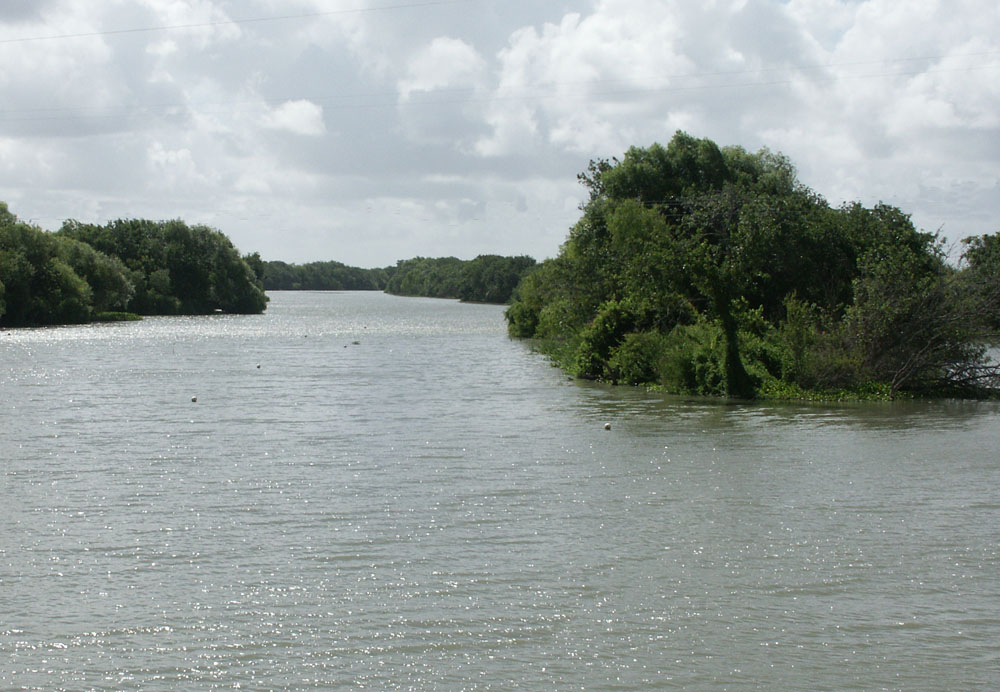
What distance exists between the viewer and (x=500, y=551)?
45.7 ft

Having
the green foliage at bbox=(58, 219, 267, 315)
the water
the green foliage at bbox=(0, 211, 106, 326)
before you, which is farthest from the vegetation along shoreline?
the green foliage at bbox=(58, 219, 267, 315)

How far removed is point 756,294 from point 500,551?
98.8 feet

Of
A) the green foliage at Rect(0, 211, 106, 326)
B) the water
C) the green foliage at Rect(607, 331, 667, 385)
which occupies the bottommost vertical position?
the water

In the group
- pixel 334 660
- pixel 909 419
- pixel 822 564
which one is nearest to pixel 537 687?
pixel 334 660

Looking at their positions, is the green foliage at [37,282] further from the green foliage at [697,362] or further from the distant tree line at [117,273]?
the green foliage at [697,362]

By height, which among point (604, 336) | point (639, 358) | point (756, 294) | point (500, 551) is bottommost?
point (500, 551)

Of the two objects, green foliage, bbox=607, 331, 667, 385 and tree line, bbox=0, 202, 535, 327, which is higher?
tree line, bbox=0, 202, 535, 327

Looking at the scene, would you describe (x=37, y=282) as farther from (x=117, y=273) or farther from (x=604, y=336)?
Answer: (x=604, y=336)

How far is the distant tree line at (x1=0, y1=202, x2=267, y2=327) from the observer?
88.1 metres

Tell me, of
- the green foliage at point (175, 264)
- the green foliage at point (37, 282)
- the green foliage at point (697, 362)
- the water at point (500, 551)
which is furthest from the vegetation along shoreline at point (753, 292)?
the green foliage at point (175, 264)

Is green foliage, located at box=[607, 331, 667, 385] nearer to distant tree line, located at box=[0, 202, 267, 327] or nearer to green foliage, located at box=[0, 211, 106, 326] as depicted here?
distant tree line, located at box=[0, 202, 267, 327]

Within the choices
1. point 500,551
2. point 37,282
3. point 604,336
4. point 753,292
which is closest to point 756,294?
point 753,292

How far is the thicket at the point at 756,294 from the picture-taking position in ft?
106

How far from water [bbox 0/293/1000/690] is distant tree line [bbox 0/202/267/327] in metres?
65.3
